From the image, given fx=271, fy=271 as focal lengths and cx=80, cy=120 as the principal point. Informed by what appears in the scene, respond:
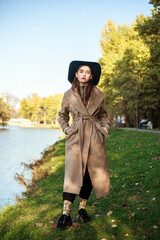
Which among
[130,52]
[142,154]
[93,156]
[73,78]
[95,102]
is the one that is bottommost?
[142,154]

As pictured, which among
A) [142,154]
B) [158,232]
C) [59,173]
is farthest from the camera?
[142,154]

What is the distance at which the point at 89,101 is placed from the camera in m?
4.14

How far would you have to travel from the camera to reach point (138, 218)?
4.45 metres

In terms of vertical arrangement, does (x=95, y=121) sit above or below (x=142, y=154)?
above

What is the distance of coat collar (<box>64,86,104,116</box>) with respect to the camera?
406cm

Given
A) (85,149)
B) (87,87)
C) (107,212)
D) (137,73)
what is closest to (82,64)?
(87,87)

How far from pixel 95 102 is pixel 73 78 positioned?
1.87 feet

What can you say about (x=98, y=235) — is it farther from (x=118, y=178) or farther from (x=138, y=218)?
(x=118, y=178)

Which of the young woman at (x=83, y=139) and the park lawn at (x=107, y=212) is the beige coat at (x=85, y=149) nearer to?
the young woman at (x=83, y=139)

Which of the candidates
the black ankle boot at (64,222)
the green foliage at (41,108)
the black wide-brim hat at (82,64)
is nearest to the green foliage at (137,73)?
the black wide-brim hat at (82,64)

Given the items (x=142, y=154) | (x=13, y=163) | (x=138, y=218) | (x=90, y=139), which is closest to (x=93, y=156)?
(x=90, y=139)

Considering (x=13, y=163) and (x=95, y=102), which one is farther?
(x=13, y=163)

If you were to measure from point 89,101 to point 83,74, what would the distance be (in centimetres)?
43

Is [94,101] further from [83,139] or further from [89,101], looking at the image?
[83,139]
